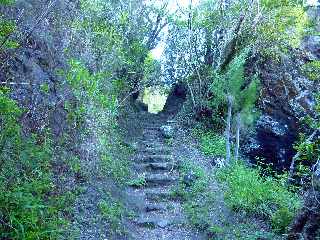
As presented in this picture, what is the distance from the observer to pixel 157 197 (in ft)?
29.5

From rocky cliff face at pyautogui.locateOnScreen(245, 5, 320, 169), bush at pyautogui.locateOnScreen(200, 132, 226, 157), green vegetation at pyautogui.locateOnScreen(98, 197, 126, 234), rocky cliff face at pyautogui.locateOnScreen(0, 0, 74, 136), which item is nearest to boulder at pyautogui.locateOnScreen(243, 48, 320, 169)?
rocky cliff face at pyautogui.locateOnScreen(245, 5, 320, 169)

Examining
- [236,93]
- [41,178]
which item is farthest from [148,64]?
[41,178]

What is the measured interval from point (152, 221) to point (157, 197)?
1.27 m

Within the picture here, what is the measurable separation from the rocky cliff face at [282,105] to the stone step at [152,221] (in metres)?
6.03

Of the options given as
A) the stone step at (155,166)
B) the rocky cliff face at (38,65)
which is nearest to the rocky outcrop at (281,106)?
the stone step at (155,166)

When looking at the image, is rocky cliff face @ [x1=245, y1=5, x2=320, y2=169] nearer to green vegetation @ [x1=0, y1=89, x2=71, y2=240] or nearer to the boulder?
the boulder

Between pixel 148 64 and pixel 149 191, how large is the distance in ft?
21.8

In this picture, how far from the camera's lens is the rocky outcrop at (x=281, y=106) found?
13.3 metres

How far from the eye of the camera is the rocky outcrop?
13.3 meters

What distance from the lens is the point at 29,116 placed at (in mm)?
6703

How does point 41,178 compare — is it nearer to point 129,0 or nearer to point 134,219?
point 134,219

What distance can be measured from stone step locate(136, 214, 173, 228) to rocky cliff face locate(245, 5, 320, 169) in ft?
19.8

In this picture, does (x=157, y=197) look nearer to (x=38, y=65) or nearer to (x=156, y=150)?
(x=156, y=150)

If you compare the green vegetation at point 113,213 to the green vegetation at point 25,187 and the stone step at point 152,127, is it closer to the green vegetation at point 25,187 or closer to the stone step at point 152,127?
the green vegetation at point 25,187
